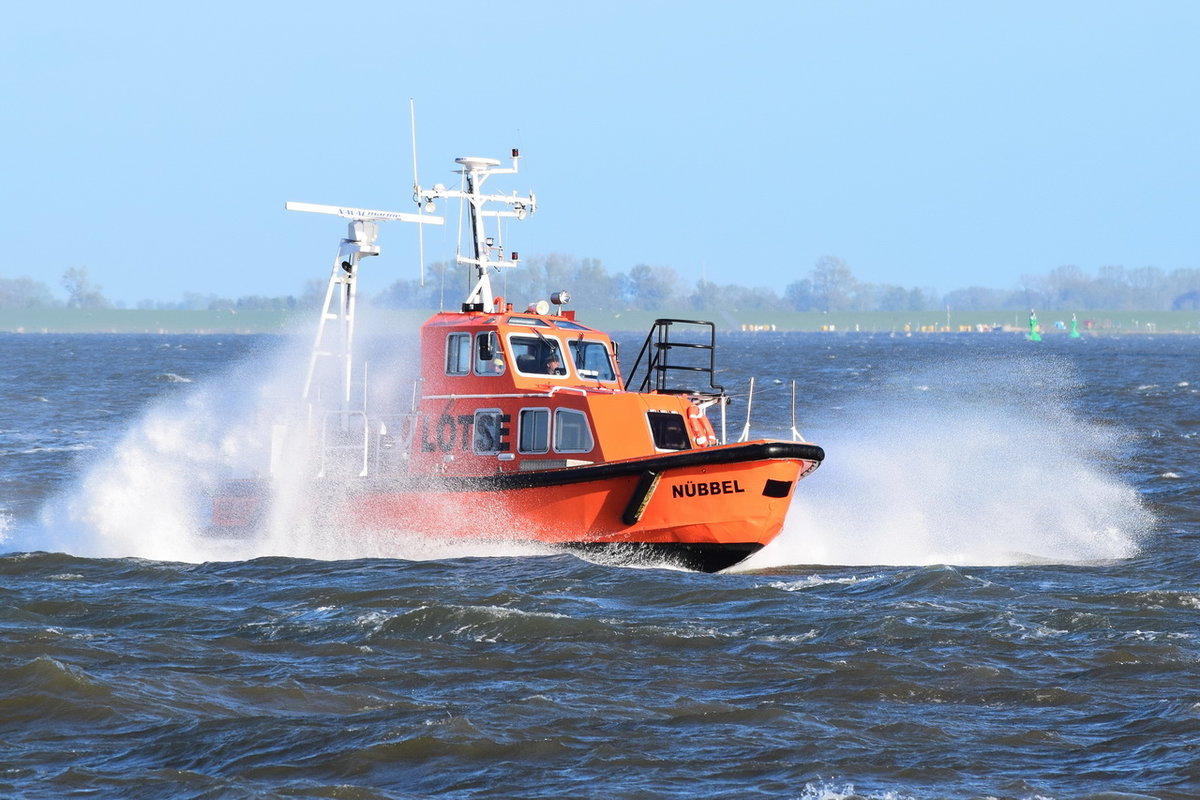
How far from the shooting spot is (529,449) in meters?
17.1

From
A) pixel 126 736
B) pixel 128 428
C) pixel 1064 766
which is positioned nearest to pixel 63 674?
pixel 126 736

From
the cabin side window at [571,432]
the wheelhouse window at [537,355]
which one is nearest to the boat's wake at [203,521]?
the cabin side window at [571,432]

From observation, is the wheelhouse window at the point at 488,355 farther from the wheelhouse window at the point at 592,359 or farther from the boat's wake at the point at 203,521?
the boat's wake at the point at 203,521

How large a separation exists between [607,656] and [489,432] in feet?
18.5

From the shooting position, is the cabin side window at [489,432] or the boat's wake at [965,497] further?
the boat's wake at [965,497]

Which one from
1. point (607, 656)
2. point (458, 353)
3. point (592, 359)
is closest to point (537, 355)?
point (592, 359)

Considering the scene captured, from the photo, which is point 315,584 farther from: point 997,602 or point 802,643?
point 997,602

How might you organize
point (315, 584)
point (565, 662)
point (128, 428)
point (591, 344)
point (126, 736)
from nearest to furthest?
point (126, 736) → point (565, 662) → point (315, 584) → point (591, 344) → point (128, 428)

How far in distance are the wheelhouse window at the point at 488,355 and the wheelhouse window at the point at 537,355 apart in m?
0.17

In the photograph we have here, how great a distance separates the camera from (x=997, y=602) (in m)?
14.5

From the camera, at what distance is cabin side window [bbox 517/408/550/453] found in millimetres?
16969

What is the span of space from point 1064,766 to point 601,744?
294cm

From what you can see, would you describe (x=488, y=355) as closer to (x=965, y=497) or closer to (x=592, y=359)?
(x=592, y=359)

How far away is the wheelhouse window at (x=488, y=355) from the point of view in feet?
57.3
